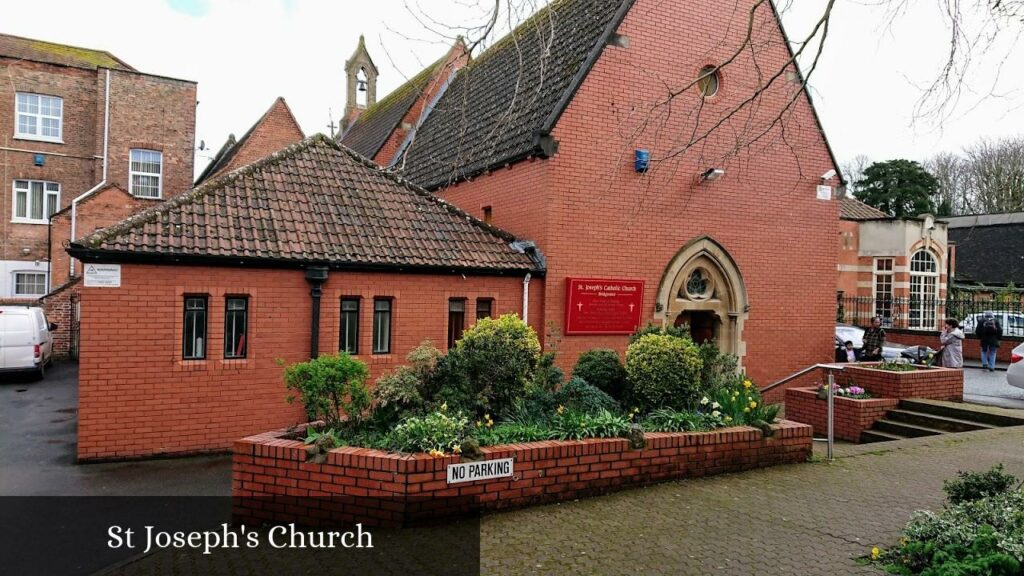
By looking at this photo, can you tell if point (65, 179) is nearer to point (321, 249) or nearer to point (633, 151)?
point (321, 249)

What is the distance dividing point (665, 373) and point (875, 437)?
538cm

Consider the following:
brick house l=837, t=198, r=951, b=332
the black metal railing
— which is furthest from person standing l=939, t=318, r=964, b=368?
brick house l=837, t=198, r=951, b=332

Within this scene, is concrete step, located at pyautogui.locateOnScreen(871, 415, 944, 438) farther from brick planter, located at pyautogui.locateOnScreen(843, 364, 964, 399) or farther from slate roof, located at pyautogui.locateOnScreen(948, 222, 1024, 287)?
slate roof, located at pyautogui.locateOnScreen(948, 222, 1024, 287)

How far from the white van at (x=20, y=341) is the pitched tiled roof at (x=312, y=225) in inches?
376

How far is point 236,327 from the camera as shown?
9.76 metres

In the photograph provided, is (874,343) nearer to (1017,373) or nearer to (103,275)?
(1017,373)

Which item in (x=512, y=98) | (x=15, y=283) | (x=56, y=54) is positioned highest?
(x=56, y=54)

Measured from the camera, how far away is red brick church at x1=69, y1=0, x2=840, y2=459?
9.17m

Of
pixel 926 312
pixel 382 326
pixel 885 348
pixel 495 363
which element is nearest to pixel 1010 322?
pixel 885 348

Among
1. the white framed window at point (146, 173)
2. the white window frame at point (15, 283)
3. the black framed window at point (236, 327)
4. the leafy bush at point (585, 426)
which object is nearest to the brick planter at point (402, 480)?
the leafy bush at point (585, 426)

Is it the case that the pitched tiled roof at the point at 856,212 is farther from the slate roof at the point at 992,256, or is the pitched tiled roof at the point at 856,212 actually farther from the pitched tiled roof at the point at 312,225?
the pitched tiled roof at the point at 312,225

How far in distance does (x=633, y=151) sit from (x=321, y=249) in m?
6.37

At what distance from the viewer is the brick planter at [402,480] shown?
5.79m

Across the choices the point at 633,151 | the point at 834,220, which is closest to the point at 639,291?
the point at 633,151
